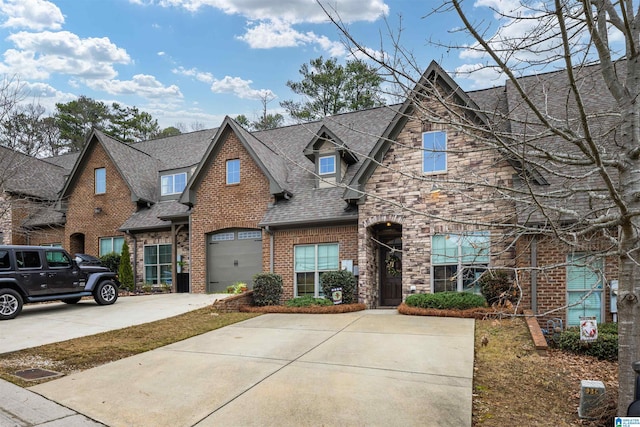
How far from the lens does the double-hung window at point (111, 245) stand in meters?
19.5

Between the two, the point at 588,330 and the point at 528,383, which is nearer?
the point at 528,383

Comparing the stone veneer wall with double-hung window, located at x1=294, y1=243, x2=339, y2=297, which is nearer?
the stone veneer wall

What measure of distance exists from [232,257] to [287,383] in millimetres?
11133

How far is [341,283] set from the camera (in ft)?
40.4

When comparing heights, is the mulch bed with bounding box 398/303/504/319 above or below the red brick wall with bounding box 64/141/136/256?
below

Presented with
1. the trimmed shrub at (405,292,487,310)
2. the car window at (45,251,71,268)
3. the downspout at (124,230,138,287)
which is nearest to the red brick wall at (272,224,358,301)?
the trimmed shrub at (405,292,487,310)

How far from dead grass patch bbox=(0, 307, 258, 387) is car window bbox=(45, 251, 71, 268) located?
12.8ft

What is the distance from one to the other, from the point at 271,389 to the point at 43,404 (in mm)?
2585

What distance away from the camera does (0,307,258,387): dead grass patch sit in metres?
6.17

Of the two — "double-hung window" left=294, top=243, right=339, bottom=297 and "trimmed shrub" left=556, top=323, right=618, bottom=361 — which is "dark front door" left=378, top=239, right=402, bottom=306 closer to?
"double-hung window" left=294, top=243, right=339, bottom=297

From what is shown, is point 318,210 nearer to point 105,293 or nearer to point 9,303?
point 105,293

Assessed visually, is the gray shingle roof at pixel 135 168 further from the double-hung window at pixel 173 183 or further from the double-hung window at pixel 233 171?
the double-hung window at pixel 233 171

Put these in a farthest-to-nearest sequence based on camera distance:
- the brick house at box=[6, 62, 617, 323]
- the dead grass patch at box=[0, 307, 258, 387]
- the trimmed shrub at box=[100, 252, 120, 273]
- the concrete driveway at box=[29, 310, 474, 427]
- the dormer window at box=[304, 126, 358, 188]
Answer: the trimmed shrub at box=[100, 252, 120, 273] < the dormer window at box=[304, 126, 358, 188] < the brick house at box=[6, 62, 617, 323] < the dead grass patch at box=[0, 307, 258, 387] < the concrete driveway at box=[29, 310, 474, 427]

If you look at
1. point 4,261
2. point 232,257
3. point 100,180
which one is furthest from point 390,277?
point 100,180
